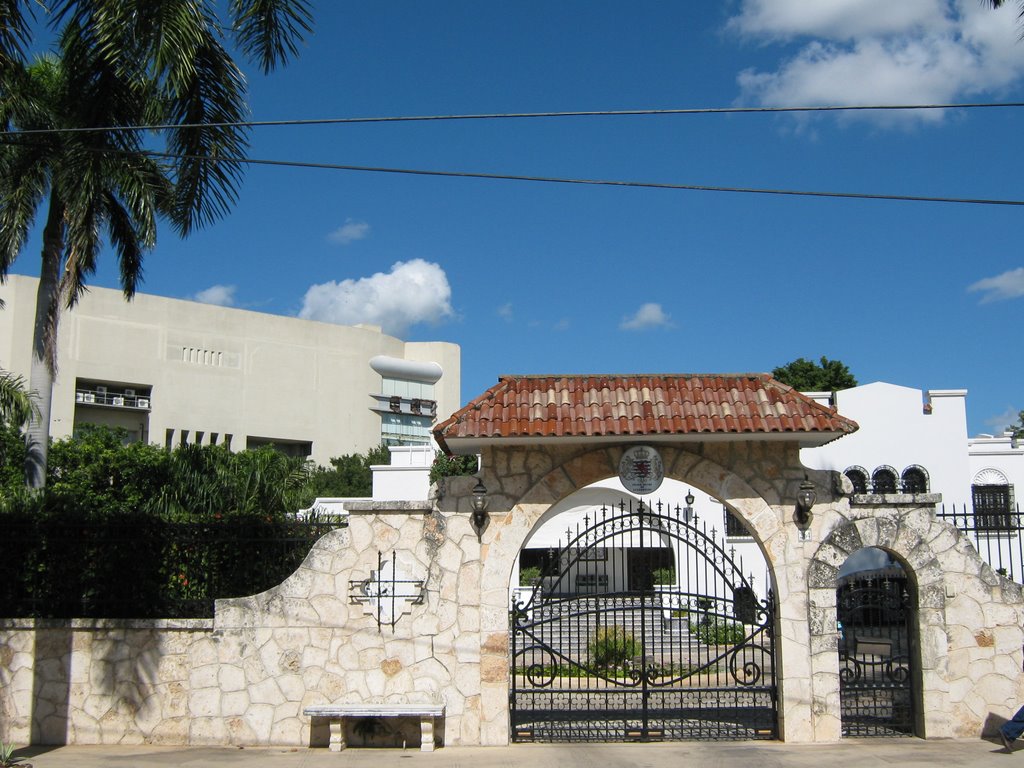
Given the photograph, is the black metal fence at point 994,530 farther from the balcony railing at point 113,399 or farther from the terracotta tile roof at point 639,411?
the balcony railing at point 113,399

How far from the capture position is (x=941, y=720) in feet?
35.6

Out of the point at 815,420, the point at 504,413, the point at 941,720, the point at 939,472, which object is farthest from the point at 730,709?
the point at 939,472

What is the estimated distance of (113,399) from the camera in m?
66.4

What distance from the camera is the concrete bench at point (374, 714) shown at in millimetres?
10297

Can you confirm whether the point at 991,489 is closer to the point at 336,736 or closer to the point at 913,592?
the point at 913,592

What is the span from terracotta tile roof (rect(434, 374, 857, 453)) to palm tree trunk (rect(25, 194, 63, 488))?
9.58m

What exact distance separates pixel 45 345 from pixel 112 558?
7911 millimetres

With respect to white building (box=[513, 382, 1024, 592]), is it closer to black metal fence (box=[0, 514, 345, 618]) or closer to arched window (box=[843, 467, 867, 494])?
arched window (box=[843, 467, 867, 494])

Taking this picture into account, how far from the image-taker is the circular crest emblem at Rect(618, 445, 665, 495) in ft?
36.0

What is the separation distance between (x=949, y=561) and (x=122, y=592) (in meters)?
9.79

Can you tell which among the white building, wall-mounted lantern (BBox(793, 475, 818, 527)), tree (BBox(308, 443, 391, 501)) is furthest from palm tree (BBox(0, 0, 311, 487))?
tree (BBox(308, 443, 391, 501))

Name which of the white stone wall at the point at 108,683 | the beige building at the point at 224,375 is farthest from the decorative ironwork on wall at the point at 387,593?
the beige building at the point at 224,375

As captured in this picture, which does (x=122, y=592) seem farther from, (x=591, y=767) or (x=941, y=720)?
(x=941, y=720)

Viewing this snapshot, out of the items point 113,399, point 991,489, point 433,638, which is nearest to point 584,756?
point 433,638
